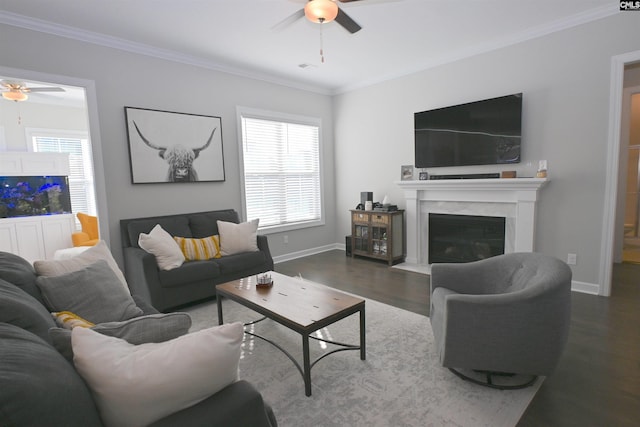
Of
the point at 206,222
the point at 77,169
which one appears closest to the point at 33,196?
the point at 77,169

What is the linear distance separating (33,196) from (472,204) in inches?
260

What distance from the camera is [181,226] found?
3791 mm

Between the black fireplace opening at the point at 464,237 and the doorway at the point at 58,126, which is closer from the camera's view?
the doorway at the point at 58,126

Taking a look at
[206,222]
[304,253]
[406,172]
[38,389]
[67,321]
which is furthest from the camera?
[304,253]

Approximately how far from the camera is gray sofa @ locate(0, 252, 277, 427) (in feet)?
2.28

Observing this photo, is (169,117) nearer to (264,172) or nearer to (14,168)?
(264,172)

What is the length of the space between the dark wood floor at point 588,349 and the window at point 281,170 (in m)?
1.32

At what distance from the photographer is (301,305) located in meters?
2.24

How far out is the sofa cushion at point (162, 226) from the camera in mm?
3545

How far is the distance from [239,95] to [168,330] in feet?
13.1

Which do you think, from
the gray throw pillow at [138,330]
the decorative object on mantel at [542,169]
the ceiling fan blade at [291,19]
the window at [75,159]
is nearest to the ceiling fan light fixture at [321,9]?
the ceiling fan blade at [291,19]

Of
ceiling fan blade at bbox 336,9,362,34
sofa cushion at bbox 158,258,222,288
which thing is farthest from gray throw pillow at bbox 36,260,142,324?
ceiling fan blade at bbox 336,9,362,34

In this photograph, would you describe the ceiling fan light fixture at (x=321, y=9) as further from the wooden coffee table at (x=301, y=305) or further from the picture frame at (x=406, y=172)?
the picture frame at (x=406, y=172)

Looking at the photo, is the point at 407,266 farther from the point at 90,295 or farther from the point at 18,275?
the point at 18,275
